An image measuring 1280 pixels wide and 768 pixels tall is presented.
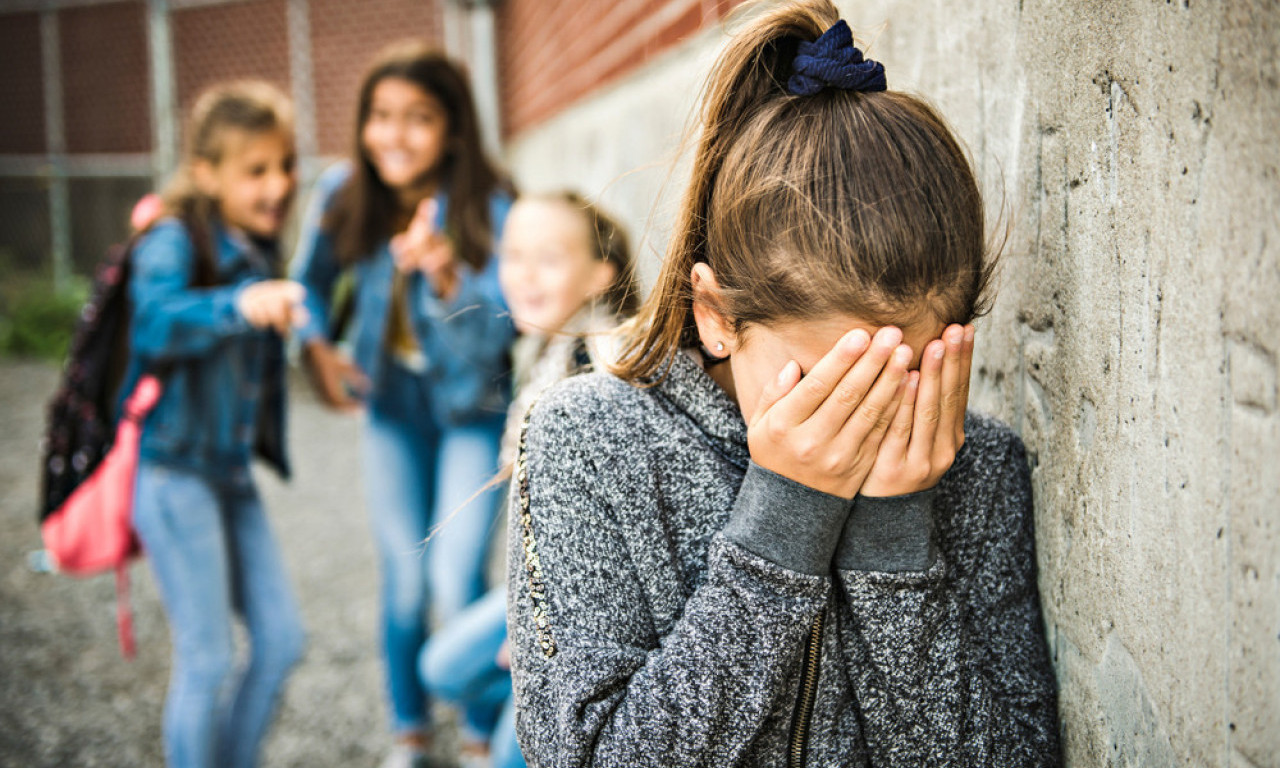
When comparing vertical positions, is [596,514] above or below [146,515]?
above

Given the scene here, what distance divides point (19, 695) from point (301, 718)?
1.05 metres

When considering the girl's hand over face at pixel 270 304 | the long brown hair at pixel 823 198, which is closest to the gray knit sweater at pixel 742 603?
the long brown hair at pixel 823 198

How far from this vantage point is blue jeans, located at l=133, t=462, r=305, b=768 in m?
2.50

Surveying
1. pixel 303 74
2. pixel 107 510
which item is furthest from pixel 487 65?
pixel 107 510

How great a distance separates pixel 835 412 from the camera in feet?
3.67

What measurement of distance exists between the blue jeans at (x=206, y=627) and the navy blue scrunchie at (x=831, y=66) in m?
2.03

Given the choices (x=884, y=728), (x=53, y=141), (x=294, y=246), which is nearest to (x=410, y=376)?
(x=884, y=728)

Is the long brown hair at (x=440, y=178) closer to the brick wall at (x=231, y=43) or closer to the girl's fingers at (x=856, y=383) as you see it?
the girl's fingers at (x=856, y=383)

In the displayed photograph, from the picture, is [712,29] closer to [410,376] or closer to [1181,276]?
[410,376]

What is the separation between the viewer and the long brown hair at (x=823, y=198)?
1.12 m

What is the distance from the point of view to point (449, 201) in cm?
313

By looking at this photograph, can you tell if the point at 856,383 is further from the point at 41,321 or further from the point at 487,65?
the point at 41,321

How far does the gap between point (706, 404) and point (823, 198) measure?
34 cm

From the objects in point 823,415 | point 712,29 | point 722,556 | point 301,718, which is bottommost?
point 301,718
